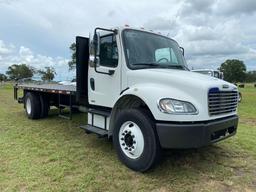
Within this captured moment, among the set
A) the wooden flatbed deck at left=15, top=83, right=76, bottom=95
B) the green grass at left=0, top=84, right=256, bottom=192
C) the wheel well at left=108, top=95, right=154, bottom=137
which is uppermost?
the wooden flatbed deck at left=15, top=83, right=76, bottom=95

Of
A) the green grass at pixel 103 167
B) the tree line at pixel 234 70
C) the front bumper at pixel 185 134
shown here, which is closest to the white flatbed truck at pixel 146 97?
the front bumper at pixel 185 134

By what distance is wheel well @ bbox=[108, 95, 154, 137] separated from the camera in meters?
4.41

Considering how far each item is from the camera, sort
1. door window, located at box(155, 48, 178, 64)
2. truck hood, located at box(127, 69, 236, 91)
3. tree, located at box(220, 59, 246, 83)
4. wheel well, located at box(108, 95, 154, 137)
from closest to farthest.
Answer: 1. truck hood, located at box(127, 69, 236, 91)
2. wheel well, located at box(108, 95, 154, 137)
3. door window, located at box(155, 48, 178, 64)
4. tree, located at box(220, 59, 246, 83)

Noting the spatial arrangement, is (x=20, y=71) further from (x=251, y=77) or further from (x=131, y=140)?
(x=251, y=77)

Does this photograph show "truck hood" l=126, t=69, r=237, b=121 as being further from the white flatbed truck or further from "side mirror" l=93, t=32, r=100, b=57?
"side mirror" l=93, t=32, r=100, b=57

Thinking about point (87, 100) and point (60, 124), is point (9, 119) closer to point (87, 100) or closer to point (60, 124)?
point (60, 124)

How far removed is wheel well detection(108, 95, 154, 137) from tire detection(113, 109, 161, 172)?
0.50 ft

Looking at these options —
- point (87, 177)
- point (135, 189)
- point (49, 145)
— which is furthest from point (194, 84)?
point (49, 145)

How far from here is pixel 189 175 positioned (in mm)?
4262

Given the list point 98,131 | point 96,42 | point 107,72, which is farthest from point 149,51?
point 98,131

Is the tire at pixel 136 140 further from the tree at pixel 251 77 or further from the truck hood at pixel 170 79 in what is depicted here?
the tree at pixel 251 77

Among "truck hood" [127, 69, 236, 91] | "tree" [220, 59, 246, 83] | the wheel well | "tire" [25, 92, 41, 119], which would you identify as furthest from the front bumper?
"tree" [220, 59, 246, 83]

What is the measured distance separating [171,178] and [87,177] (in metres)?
1.28

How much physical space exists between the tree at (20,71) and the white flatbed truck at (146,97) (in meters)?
69.4
